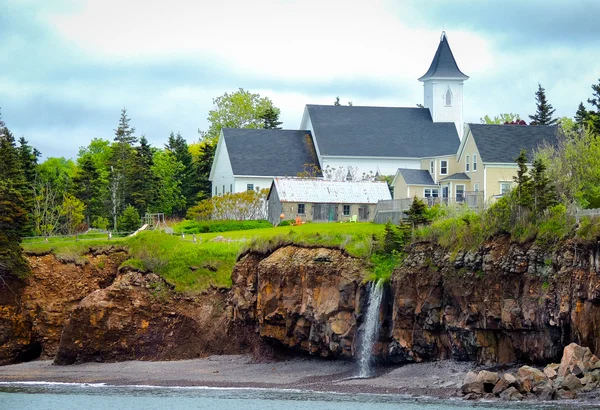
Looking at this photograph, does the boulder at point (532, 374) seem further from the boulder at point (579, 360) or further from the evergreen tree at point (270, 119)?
the evergreen tree at point (270, 119)

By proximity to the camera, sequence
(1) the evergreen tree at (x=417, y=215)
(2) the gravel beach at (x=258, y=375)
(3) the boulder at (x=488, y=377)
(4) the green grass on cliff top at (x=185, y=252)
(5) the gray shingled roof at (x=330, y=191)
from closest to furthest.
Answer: (3) the boulder at (x=488, y=377), (2) the gravel beach at (x=258, y=375), (1) the evergreen tree at (x=417, y=215), (4) the green grass on cliff top at (x=185, y=252), (5) the gray shingled roof at (x=330, y=191)

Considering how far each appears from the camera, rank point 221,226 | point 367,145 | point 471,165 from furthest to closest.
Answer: point 367,145 → point 471,165 → point 221,226

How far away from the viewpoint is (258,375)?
6050 centimetres

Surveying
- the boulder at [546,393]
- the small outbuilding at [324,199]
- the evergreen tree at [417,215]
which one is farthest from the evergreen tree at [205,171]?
the boulder at [546,393]

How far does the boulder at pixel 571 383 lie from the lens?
4581cm

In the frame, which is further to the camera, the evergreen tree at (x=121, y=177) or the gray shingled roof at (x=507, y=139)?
the evergreen tree at (x=121, y=177)

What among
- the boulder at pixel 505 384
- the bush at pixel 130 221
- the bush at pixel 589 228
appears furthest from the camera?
the bush at pixel 130 221

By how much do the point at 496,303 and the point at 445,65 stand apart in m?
65.7

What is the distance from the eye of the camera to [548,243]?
50.4m

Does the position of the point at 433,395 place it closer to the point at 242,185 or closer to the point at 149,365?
the point at 149,365

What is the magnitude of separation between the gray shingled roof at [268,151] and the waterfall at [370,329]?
46991mm

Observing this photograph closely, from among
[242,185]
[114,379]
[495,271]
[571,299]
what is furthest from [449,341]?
[242,185]

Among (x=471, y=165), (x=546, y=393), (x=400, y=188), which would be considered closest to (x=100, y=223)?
(x=400, y=188)

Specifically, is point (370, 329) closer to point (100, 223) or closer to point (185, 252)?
point (185, 252)
